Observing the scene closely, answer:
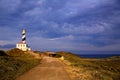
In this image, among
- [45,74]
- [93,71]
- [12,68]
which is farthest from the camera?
[93,71]

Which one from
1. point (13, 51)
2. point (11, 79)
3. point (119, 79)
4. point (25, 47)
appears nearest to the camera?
point (11, 79)

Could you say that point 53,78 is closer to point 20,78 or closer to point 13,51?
point 20,78

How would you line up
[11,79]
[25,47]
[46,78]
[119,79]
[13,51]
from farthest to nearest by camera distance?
[25,47], [13,51], [119,79], [46,78], [11,79]

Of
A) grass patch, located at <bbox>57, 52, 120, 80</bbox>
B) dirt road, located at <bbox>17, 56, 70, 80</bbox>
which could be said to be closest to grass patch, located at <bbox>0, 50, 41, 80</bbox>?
dirt road, located at <bbox>17, 56, 70, 80</bbox>

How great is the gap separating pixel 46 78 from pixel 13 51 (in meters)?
46.5

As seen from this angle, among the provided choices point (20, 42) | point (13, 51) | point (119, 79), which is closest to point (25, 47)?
point (20, 42)

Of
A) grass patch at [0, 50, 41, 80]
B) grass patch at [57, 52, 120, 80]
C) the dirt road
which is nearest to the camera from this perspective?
the dirt road

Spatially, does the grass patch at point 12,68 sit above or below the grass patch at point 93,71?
above

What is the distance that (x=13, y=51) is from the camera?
6378cm

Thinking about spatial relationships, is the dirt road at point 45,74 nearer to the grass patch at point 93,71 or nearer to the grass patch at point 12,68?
the grass patch at point 12,68

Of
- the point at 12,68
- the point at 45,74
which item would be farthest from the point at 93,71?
the point at 12,68

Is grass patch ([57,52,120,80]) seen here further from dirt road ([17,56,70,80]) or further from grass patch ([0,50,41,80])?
grass patch ([0,50,41,80])

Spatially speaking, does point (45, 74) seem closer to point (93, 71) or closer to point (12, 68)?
point (12, 68)

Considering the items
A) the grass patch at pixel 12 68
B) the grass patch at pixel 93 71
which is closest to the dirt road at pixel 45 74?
the grass patch at pixel 12 68
